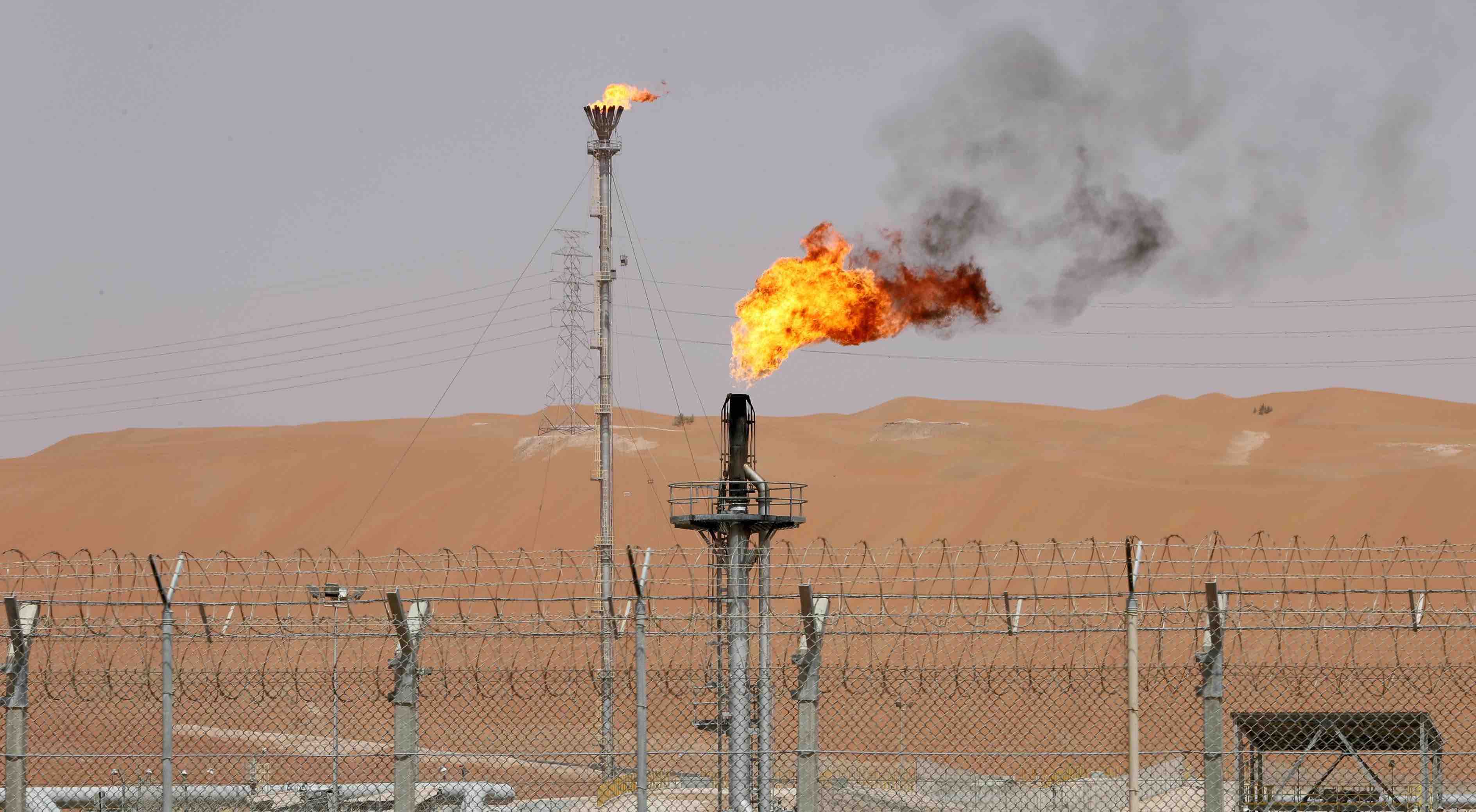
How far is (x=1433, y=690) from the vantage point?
50.8 feet

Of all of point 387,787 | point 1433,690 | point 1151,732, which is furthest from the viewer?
point 1151,732

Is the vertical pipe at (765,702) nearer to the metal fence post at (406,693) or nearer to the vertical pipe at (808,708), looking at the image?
the vertical pipe at (808,708)

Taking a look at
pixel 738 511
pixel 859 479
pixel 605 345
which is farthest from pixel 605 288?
pixel 859 479

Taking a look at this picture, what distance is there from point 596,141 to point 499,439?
54.9 metres

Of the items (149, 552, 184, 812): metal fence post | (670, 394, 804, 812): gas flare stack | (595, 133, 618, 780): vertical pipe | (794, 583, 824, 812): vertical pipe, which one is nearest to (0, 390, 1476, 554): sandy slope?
(595, 133, 618, 780): vertical pipe

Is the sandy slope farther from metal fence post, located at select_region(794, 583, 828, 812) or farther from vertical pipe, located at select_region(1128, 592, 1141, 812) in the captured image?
metal fence post, located at select_region(794, 583, 828, 812)

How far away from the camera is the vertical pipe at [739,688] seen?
18141 millimetres

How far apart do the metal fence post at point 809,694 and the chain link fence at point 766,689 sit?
4 cm

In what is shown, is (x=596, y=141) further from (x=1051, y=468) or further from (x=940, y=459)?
(x=940, y=459)

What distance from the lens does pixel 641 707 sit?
41.8ft

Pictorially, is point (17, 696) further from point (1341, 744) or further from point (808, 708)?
point (1341, 744)

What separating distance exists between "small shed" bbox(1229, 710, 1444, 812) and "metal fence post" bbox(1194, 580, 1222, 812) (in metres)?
2.64

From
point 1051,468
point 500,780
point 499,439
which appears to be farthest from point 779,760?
point 499,439

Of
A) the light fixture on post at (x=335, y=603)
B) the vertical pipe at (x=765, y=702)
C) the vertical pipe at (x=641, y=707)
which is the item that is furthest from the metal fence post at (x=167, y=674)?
the vertical pipe at (x=765, y=702)
